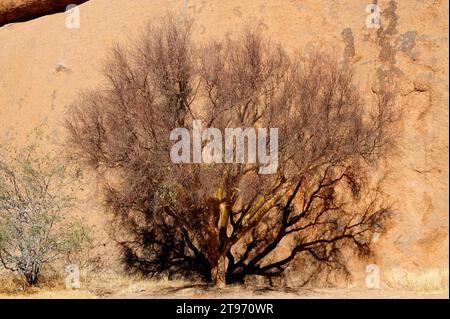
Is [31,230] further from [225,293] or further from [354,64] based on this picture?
[354,64]

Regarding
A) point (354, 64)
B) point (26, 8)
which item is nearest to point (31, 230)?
point (354, 64)

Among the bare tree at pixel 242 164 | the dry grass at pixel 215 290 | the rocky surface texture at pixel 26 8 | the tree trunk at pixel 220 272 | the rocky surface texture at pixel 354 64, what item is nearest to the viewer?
the bare tree at pixel 242 164

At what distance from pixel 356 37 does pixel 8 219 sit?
9.25 metres

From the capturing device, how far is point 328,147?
1180cm

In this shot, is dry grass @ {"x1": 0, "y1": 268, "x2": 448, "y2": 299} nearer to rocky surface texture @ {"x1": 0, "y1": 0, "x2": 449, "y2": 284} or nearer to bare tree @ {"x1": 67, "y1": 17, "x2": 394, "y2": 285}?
rocky surface texture @ {"x1": 0, "y1": 0, "x2": 449, "y2": 284}

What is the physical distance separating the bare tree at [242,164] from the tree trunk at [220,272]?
0.10 feet

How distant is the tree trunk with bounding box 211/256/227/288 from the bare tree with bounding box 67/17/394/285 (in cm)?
3

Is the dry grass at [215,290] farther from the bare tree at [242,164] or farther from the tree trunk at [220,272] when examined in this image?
the bare tree at [242,164]

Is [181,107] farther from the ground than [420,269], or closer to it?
farther from the ground

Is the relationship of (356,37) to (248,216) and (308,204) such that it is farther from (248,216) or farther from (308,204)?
(248,216)

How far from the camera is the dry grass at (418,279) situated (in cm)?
1272

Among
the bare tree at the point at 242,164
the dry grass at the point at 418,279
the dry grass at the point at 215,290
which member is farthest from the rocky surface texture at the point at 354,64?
the bare tree at the point at 242,164

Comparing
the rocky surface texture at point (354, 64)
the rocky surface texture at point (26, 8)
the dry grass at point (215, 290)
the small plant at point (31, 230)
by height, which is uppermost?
the rocky surface texture at point (26, 8)
